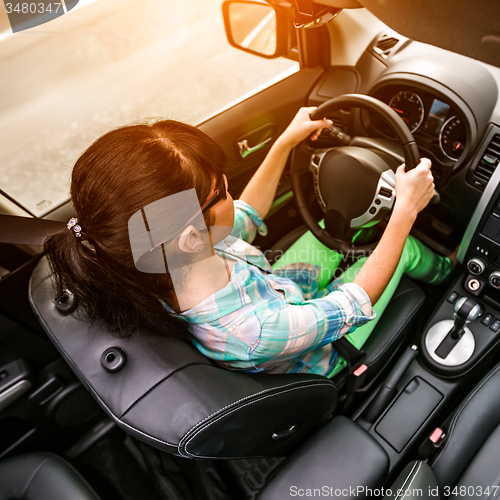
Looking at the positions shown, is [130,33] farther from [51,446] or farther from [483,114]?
[51,446]

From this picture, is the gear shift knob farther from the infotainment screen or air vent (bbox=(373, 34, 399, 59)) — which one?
air vent (bbox=(373, 34, 399, 59))

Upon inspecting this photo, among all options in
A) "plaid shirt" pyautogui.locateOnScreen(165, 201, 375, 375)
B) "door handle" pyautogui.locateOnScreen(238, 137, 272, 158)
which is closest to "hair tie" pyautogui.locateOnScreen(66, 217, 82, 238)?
"plaid shirt" pyautogui.locateOnScreen(165, 201, 375, 375)

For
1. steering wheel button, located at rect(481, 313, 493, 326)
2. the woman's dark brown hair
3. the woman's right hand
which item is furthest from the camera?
steering wheel button, located at rect(481, 313, 493, 326)

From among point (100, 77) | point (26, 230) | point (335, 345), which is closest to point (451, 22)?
point (335, 345)

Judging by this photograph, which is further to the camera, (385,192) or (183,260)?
(385,192)

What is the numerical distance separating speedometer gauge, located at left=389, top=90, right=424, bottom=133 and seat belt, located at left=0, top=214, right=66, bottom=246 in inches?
48.5

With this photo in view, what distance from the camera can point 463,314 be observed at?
118 centimetres

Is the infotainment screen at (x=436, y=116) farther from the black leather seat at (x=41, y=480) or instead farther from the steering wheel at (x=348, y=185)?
the black leather seat at (x=41, y=480)

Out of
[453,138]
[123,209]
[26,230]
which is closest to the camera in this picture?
[123,209]

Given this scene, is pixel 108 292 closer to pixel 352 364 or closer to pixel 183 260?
pixel 183 260

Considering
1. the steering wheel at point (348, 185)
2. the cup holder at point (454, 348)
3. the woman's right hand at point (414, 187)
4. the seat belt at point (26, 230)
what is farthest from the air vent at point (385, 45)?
the seat belt at point (26, 230)

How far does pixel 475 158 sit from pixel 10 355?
5.70 feet

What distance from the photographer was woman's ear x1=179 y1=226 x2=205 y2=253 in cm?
76

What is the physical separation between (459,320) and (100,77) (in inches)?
73.8
